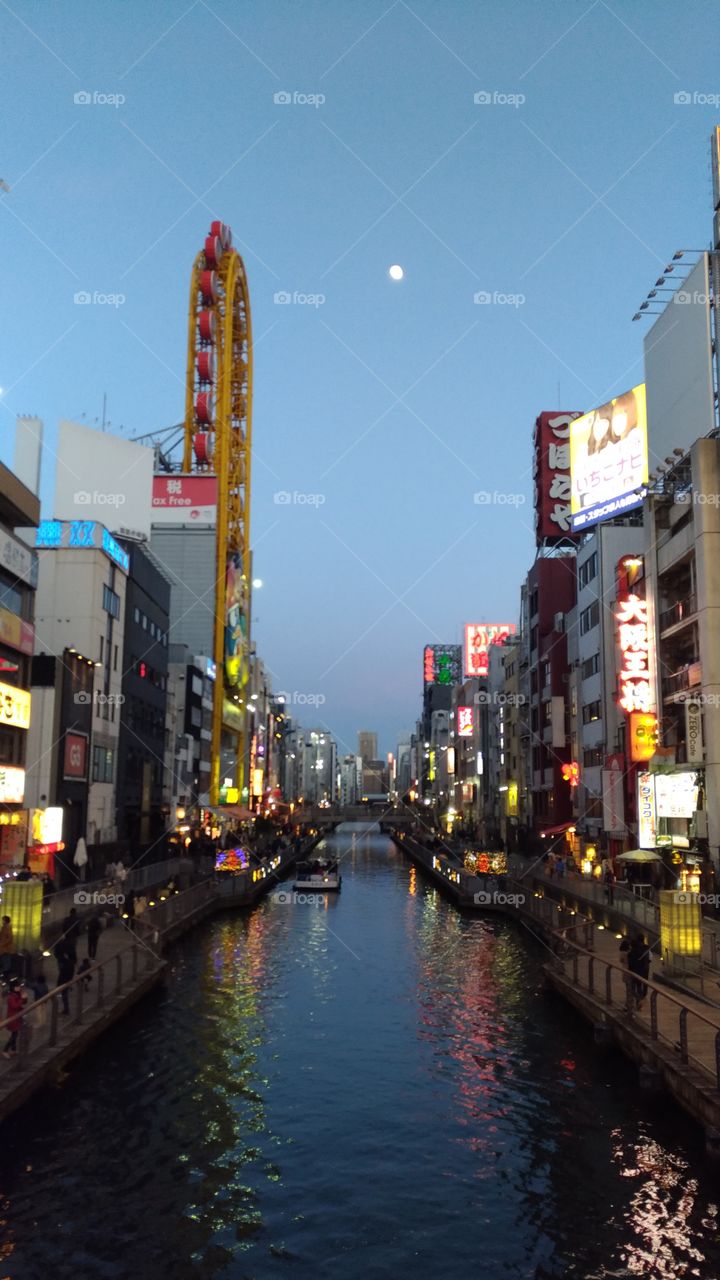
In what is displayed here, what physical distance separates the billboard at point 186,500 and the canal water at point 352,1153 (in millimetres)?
81925

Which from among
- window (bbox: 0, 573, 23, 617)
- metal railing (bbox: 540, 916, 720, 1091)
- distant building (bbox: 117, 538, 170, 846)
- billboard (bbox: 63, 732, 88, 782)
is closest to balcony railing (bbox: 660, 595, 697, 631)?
metal railing (bbox: 540, 916, 720, 1091)

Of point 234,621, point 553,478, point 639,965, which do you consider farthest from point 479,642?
point 639,965

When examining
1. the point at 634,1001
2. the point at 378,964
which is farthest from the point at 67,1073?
the point at 378,964

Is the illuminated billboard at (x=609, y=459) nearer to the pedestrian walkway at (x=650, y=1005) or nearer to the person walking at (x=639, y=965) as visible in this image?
the pedestrian walkway at (x=650, y=1005)

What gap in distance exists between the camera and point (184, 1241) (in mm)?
14586

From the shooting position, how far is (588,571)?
6962 centimetres

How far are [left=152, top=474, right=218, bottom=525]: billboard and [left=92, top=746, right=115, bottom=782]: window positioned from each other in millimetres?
48603

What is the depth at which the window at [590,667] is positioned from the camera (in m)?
67.2

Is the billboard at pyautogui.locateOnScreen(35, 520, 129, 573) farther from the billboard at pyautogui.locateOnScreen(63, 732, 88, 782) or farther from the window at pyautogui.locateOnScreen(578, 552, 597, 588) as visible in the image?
the window at pyautogui.locateOnScreen(578, 552, 597, 588)

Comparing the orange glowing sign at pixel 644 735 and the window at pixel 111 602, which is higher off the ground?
the window at pixel 111 602

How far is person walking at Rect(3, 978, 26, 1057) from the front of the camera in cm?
1962

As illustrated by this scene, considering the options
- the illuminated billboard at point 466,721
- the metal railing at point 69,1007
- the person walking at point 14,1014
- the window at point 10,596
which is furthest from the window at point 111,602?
the illuminated billboard at point 466,721

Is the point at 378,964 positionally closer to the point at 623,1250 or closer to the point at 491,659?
the point at 623,1250

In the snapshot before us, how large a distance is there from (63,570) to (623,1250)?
51.6 meters
